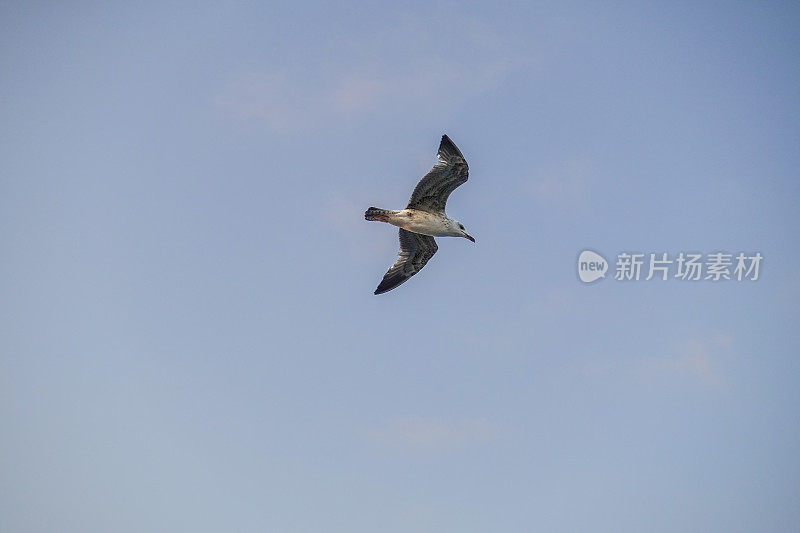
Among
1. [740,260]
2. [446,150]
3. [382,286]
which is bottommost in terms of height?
[382,286]

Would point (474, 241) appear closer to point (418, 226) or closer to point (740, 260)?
point (418, 226)

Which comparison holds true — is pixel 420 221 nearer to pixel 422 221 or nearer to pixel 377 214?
pixel 422 221

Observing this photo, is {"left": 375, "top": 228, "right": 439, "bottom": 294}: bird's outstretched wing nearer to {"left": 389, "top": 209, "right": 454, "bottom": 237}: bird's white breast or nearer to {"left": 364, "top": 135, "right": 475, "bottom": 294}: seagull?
{"left": 364, "top": 135, "right": 475, "bottom": 294}: seagull

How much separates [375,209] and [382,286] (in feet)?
14.0

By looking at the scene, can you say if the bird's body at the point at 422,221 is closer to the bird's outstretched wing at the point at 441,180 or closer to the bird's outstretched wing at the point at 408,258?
the bird's outstretched wing at the point at 441,180

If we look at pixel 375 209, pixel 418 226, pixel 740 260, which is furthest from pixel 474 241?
pixel 740 260

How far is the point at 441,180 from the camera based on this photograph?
1032 inches

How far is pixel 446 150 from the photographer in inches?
1014

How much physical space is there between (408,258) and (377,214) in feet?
12.5

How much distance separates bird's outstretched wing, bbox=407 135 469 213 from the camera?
2570 cm

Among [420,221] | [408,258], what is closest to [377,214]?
[420,221]

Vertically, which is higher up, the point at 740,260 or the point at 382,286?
the point at 740,260

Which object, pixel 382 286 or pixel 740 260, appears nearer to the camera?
pixel 382 286

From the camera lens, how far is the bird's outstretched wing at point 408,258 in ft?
96.4
